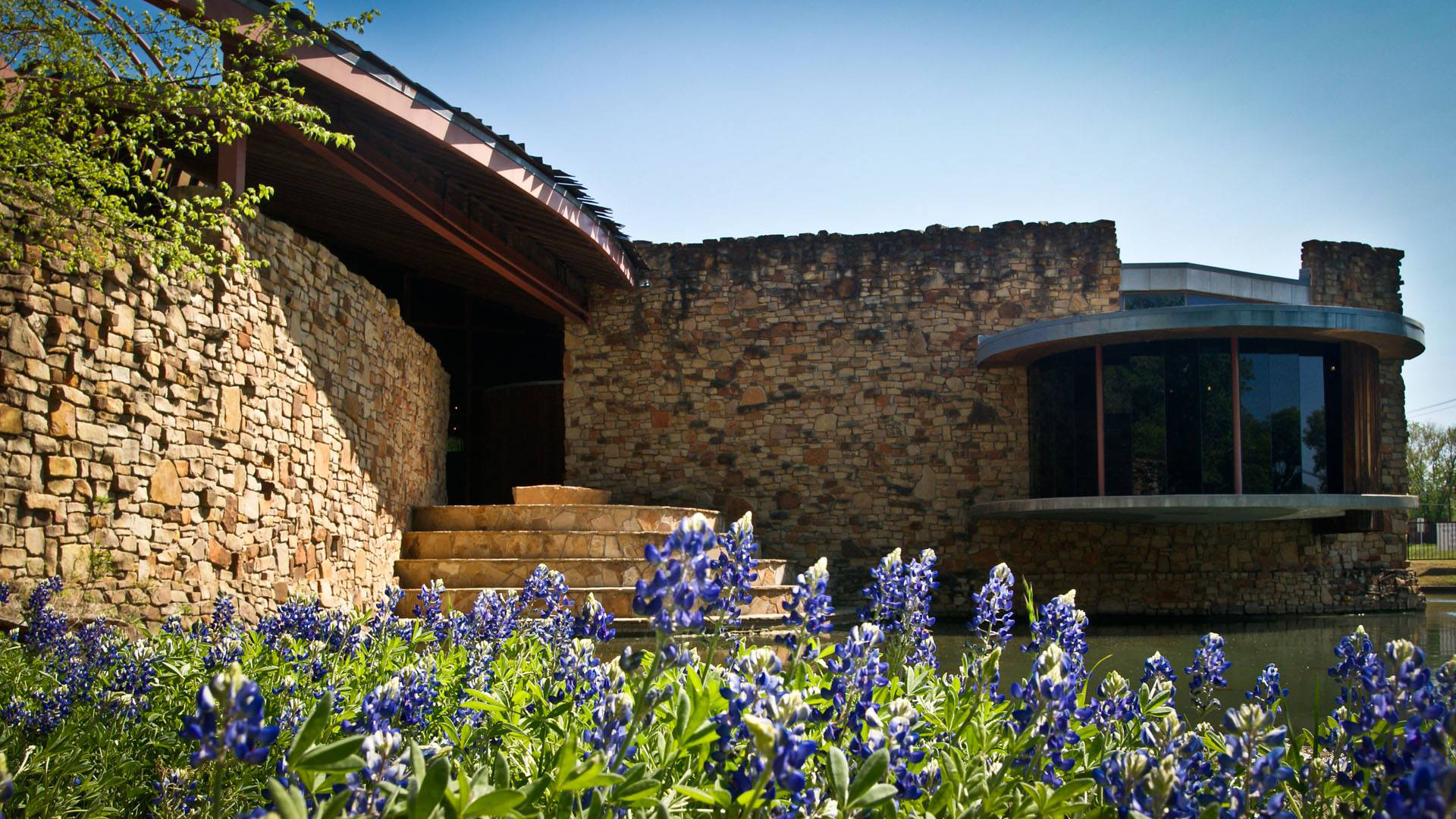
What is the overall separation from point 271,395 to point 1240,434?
9586 mm

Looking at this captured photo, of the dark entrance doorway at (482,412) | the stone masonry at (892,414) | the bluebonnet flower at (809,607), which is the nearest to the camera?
the bluebonnet flower at (809,607)

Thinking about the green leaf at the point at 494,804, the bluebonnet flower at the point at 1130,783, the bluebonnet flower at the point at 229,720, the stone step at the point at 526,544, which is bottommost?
the stone step at the point at 526,544

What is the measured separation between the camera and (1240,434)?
1068 centimetres

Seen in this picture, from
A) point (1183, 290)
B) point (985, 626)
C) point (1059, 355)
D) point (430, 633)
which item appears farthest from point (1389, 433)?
point (430, 633)

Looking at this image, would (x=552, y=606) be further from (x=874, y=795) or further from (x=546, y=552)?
(x=546, y=552)

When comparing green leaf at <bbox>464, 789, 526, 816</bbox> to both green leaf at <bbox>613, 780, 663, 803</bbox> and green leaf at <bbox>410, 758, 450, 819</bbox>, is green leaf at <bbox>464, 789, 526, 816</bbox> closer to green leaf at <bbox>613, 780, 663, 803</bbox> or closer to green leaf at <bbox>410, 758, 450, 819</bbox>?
green leaf at <bbox>410, 758, 450, 819</bbox>

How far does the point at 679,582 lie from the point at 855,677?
572mm

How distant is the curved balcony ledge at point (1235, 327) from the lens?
10.2 m

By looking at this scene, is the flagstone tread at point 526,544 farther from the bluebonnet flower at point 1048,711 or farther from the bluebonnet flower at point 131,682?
the bluebonnet flower at point 1048,711

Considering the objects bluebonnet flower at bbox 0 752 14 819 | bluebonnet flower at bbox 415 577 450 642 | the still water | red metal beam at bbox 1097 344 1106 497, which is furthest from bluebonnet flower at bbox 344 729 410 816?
red metal beam at bbox 1097 344 1106 497

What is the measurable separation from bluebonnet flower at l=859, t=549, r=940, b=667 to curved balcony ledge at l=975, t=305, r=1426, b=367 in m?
8.73

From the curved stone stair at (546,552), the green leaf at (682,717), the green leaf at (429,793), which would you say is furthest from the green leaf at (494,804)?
the curved stone stair at (546,552)

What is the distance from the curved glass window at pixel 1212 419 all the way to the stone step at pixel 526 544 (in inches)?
217

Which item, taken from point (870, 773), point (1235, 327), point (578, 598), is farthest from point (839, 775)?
point (1235, 327)
